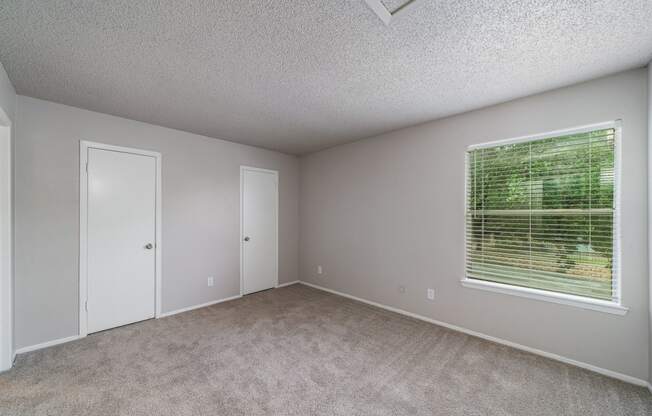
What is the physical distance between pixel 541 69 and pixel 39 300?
16.1 ft

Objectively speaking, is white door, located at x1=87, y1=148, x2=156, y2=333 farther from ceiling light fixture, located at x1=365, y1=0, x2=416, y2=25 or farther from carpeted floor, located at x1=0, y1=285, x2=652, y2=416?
ceiling light fixture, located at x1=365, y1=0, x2=416, y2=25

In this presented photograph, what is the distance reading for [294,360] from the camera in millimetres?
2361

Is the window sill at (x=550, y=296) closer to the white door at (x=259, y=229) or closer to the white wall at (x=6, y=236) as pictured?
the white door at (x=259, y=229)

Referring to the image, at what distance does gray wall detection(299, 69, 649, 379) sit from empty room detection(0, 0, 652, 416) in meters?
0.02

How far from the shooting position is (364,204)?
155 inches

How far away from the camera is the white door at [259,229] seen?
4250mm

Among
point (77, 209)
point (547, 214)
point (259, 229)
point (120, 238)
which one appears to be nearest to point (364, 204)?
point (259, 229)

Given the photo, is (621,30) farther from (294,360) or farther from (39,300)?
(39,300)

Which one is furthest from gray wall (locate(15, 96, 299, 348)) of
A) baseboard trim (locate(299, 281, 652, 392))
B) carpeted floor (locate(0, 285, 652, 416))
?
baseboard trim (locate(299, 281, 652, 392))

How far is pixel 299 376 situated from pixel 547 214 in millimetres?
2630

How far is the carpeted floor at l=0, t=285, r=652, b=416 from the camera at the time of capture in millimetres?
1805

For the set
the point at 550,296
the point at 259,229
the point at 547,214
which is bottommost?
the point at 550,296

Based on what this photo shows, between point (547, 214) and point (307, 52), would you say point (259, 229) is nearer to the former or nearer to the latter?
point (307, 52)

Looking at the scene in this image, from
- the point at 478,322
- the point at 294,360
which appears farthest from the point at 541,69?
the point at 294,360
